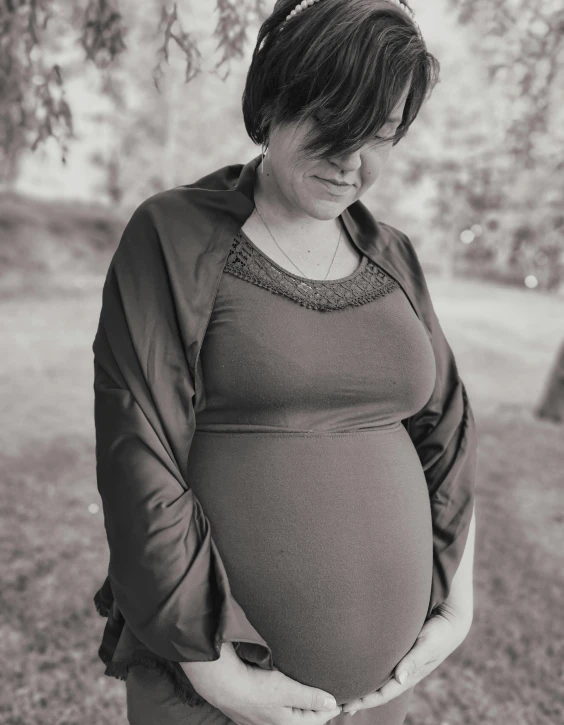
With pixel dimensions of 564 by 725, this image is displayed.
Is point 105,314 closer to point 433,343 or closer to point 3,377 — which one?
point 433,343

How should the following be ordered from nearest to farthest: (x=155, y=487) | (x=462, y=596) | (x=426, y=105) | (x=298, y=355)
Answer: (x=155, y=487) < (x=298, y=355) < (x=462, y=596) < (x=426, y=105)

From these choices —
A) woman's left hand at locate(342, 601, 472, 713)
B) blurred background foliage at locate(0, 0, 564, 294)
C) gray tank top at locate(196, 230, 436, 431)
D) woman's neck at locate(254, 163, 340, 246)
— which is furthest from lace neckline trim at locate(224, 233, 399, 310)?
woman's left hand at locate(342, 601, 472, 713)

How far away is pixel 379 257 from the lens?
1.57 m

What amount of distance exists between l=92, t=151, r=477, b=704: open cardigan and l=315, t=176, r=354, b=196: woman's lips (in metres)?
0.18

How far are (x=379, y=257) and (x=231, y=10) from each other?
3.67ft

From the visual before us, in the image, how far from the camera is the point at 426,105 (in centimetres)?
810

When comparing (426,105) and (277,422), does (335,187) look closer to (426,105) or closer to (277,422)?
(277,422)

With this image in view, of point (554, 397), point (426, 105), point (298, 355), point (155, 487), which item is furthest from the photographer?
point (426, 105)

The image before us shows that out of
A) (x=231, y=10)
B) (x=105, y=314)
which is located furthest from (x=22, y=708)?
(x=231, y=10)

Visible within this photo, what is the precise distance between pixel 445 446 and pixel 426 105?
740 centimetres

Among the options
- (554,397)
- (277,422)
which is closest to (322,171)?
(277,422)

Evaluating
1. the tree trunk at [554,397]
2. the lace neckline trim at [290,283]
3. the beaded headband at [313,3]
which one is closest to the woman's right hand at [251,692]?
the lace neckline trim at [290,283]

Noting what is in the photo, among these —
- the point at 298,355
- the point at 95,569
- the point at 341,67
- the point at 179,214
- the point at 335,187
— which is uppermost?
the point at 341,67

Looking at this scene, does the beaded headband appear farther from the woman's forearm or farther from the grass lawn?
the grass lawn
